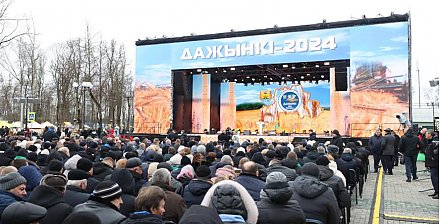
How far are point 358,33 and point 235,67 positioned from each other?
8.57 metres

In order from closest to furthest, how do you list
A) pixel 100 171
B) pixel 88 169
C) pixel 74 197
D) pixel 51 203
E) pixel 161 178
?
pixel 51 203
pixel 74 197
pixel 161 178
pixel 88 169
pixel 100 171

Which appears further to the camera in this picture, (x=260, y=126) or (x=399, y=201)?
(x=260, y=126)

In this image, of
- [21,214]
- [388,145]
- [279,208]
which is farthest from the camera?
[388,145]

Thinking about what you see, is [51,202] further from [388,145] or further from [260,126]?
[260,126]

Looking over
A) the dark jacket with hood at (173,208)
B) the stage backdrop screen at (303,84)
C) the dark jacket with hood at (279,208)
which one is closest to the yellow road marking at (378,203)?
the dark jacket with hood at (279,208)

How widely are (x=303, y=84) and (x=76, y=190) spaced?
1137 inches

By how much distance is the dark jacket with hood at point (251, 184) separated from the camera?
192 inches

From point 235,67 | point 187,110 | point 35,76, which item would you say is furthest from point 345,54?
point 35,76

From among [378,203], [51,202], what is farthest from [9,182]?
[378,203]

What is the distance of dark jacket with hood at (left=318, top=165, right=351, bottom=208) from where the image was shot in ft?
19.1

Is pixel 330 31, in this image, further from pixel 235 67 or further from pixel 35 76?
pixel 35 76

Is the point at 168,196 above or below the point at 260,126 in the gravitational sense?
below

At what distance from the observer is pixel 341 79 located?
2561cm

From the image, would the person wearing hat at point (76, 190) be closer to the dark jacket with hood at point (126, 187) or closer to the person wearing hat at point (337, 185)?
the dark jacket with hood at point (126, 187)
